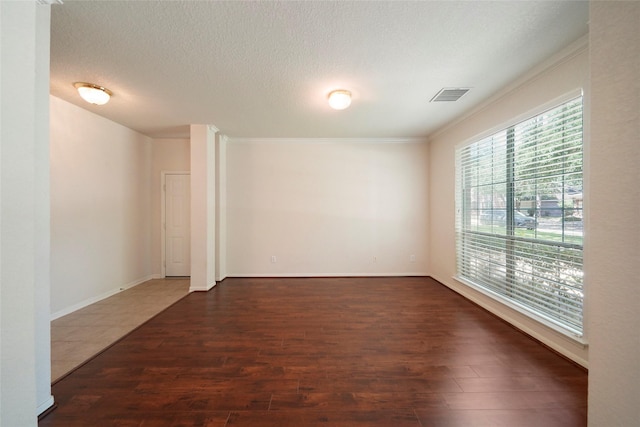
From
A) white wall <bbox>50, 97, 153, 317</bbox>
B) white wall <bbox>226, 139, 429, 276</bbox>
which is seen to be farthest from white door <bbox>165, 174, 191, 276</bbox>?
white wall <bbox>226, 139, 429, 276</bbox>

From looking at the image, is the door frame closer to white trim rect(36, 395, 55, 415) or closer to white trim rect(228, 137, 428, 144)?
white trim rect(228, 137, 428, 144)

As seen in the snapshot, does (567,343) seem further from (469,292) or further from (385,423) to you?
(385,423)

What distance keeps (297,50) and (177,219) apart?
3.95 metres

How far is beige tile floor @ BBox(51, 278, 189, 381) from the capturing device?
2.12 m

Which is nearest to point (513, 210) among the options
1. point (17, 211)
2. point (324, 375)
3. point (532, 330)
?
point (532, 330)

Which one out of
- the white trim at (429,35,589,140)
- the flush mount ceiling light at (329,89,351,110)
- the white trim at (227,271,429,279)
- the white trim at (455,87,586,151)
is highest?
the white trim at (429,35,589,140)

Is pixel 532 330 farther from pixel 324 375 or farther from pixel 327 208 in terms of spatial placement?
pixel 327 208

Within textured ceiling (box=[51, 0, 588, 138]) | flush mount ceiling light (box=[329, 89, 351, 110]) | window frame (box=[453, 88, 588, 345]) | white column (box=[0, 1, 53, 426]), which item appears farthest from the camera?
flush mount ceiling light (box=[329, 89, 351, 110])

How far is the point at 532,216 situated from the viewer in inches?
96.8

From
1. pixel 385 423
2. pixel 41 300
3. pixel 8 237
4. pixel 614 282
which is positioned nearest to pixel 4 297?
pixel 8 237

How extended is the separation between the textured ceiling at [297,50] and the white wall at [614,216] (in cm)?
71

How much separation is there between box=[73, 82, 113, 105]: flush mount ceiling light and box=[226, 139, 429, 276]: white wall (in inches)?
81.6

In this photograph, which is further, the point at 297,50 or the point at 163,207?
the point at 163,207

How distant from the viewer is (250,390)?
5.57 ft
